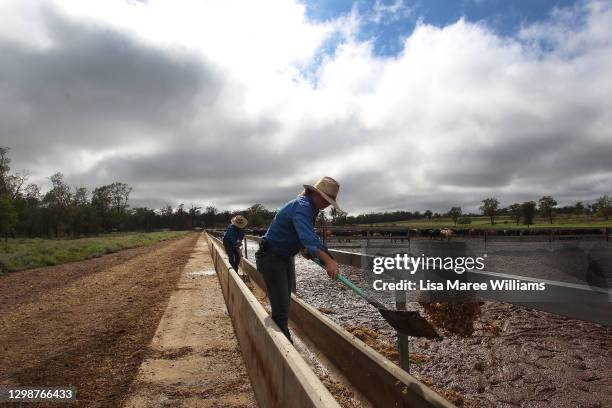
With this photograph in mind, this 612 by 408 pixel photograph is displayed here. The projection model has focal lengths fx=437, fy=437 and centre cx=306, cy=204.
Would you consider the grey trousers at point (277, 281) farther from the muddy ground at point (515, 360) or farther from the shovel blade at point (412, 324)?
the muddy ground at point (515, 360)

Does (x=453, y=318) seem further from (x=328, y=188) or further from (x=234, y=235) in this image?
(x=234, y=235)

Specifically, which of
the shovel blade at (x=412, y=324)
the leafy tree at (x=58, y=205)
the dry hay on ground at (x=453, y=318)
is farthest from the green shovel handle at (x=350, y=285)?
the leafy tree at (x=58, y=205)

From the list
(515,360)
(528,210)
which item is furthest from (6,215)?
(528,210)

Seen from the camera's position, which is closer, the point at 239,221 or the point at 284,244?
the point at 284,244

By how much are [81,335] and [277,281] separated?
12.8 feet

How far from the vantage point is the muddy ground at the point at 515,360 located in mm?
3941

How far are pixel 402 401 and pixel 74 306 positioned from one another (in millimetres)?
8476

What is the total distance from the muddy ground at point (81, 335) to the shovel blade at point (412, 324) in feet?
8.55

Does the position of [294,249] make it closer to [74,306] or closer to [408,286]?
[408,286]

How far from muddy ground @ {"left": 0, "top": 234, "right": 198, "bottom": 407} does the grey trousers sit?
164 cm

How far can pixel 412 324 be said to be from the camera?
144 inches

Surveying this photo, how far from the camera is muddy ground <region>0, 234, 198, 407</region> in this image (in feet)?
15.0

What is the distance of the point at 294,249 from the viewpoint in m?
4.54

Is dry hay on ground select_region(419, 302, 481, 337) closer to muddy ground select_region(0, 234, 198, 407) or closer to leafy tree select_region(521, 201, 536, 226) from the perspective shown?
muddy ground select_region(0, 234, 198, 407)
